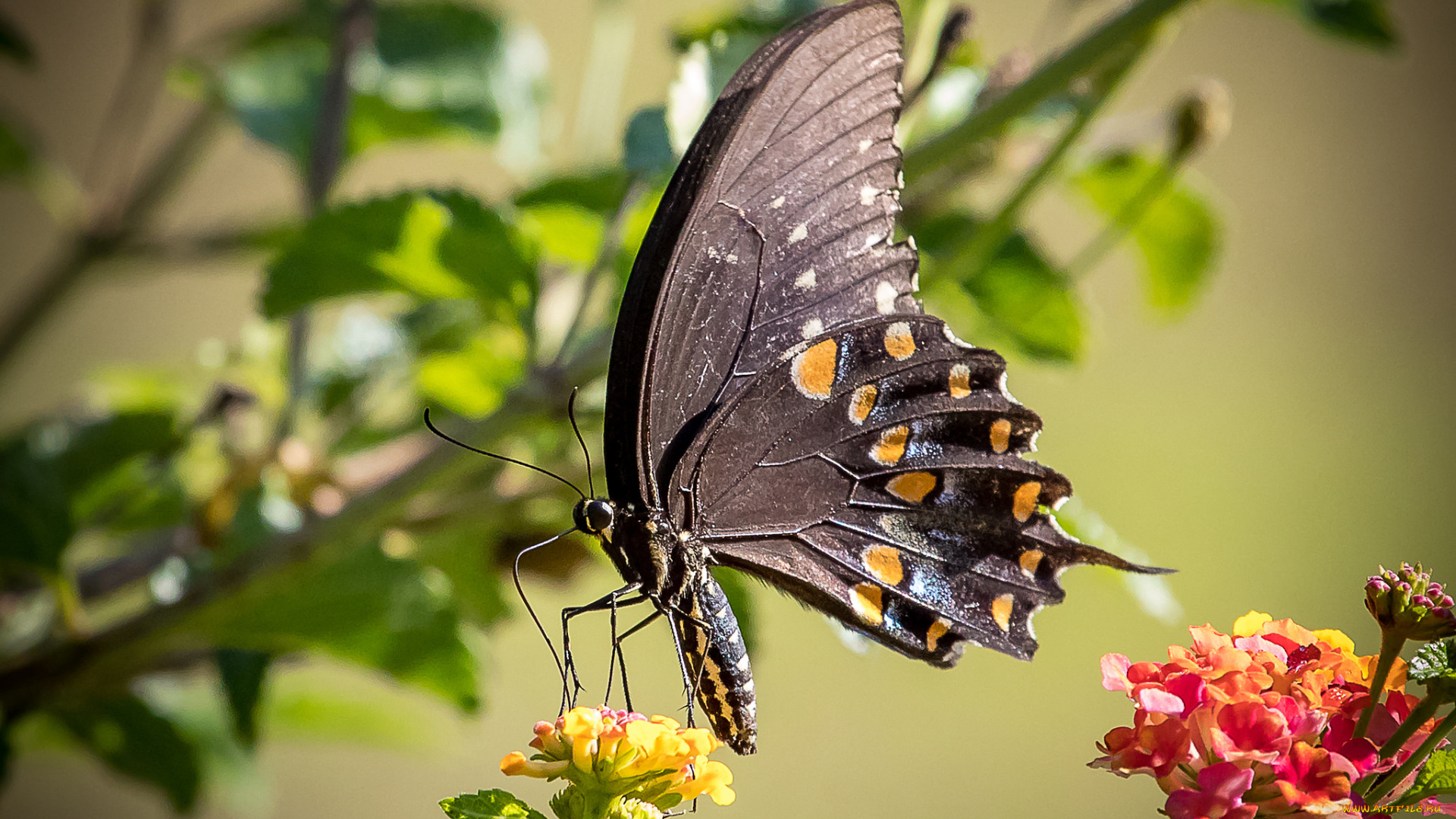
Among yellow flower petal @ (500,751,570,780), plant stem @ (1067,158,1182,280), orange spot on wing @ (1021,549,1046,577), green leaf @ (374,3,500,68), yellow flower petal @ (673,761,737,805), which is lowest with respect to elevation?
yellow flower petal @ (673,761,737,805)

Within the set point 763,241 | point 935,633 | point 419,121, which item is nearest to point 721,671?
point 935,633

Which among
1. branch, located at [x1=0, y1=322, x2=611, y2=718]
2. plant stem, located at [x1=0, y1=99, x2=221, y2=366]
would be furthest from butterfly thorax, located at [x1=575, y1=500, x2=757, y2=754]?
plant stem, located at [x1=0, y1=99, x2=221, y2=366]

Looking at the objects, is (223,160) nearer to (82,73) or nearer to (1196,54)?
(82,73)

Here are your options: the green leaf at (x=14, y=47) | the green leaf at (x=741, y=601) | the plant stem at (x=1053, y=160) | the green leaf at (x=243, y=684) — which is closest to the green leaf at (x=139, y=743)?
the green leaf at (x=243, y=684)

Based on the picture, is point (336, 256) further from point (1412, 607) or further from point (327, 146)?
point (1412, 607)

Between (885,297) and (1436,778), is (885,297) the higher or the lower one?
the higher one

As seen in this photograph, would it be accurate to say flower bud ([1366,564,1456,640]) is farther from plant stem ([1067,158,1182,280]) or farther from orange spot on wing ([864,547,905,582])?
plant stem ([1067,158,1182,280])
